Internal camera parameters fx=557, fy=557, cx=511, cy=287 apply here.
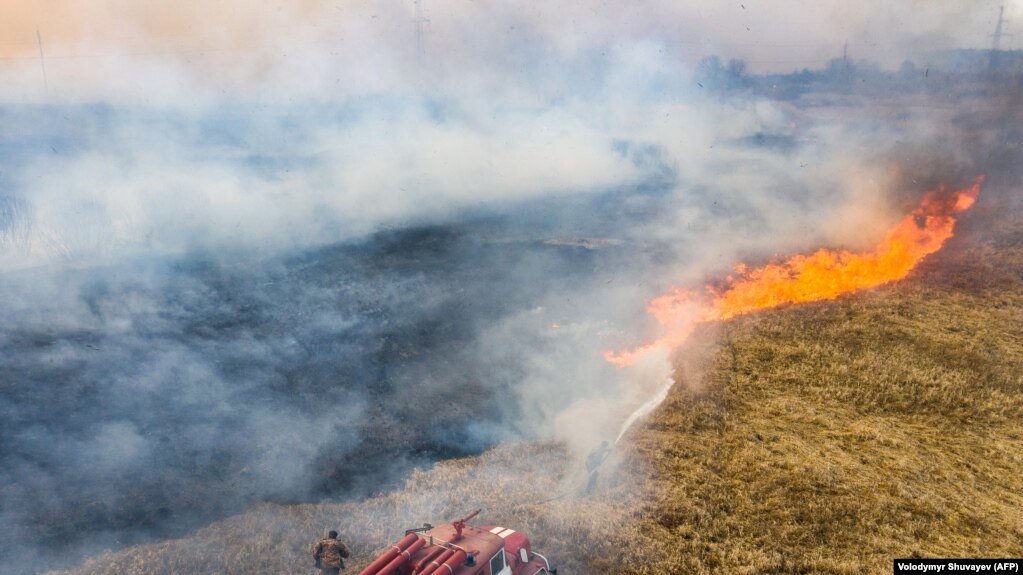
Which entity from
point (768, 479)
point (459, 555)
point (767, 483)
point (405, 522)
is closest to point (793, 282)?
point (768, 479)

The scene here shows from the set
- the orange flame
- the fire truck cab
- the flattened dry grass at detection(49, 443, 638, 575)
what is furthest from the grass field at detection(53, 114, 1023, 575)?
the fire truck cab

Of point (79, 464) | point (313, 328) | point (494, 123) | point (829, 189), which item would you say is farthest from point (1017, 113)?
point (79, 464)

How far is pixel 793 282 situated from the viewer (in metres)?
21.8

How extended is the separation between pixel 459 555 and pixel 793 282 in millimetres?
19098

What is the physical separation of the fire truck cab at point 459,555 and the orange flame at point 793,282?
9.70 metres

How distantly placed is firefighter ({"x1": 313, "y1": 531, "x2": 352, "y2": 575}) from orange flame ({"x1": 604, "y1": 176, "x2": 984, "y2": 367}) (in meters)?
10.0

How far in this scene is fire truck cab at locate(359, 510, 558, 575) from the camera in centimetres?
695

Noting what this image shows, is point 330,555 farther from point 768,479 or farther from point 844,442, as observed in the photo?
point 844,442

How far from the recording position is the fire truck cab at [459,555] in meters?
6.95

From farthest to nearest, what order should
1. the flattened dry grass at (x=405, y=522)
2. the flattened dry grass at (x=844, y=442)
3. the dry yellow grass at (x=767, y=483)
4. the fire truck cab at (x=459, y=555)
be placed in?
the flattened dry grass at (x=844, y=442) < the dry yellow grass at (x=767, y=483) < the flattened dry grass at (x=405, y=522) < the fire truck cab at (x=459, y=555)

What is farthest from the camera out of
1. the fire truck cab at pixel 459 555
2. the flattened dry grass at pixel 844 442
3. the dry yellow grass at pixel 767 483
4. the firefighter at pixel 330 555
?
the flattened dry grass at pixel 844 442

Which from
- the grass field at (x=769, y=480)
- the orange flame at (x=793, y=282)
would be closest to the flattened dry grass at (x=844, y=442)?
the grass field at (x=769, y=480)

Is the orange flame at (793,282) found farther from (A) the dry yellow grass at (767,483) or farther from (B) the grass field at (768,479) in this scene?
(A) the dry yellow grass at (767,483)

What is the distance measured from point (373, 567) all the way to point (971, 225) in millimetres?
31723
